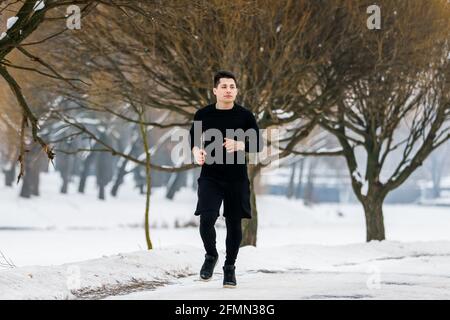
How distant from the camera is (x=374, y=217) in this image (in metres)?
20.4

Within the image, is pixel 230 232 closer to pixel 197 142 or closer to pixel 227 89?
pixel 197 142

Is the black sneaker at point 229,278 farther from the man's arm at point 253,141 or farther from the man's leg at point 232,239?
the man's arm at point 253,141

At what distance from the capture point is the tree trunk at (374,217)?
20.3 meters

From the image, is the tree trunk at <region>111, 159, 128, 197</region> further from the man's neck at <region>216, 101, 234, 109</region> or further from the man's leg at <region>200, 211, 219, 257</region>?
the man's neck at <region>216, 101, 234, 109</region>

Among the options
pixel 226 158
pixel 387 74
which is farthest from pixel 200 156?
pixel 387 74

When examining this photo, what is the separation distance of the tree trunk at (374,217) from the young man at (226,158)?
1264cm

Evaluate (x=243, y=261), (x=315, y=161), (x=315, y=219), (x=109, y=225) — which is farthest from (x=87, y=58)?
(x=315, y=161)

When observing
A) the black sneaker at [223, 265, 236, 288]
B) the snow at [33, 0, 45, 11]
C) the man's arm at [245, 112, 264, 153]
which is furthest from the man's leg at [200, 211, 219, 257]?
the snow at [33, 0, 45, 11]

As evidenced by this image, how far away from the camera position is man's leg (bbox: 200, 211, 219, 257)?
8.05 metres

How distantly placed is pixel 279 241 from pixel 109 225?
1113 centimetres

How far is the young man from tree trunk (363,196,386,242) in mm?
12644

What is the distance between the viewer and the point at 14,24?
9359 millimetres

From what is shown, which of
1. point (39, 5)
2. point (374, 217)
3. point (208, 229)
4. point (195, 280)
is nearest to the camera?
point (208, 229)

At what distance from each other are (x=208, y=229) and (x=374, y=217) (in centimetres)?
1279
